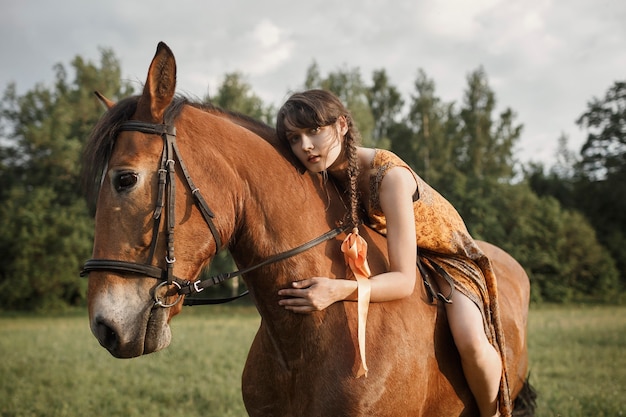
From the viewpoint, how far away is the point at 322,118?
93.4 inches

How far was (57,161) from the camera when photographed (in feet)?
105

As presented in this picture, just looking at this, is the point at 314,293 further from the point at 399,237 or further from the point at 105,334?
the point at 105,334

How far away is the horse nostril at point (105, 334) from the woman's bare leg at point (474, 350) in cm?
176

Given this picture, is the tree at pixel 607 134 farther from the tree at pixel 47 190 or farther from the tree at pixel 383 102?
the tree at pixel 47 190

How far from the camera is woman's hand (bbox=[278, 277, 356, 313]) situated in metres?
2.20

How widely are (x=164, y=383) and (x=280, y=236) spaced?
634 cm

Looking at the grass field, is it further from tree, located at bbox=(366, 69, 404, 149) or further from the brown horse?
tree, located at bbox=(366, 69, 404, 149)

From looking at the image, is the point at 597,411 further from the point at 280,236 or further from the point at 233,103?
the point at 233,103

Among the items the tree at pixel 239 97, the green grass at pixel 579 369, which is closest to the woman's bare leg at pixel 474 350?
the green grass at pixel 579 369

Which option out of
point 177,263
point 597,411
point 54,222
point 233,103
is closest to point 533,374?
point 597,411

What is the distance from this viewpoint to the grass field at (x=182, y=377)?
20.1ft

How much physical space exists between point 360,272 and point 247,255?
583 millimetres

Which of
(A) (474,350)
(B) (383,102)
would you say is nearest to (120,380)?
(A) (474,350)

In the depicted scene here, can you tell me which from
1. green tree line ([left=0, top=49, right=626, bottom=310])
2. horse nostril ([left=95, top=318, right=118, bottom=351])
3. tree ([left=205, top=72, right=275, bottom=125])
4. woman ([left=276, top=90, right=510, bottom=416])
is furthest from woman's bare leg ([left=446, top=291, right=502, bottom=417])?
tree ([left=205, top=72, right=275, bottom=125])
